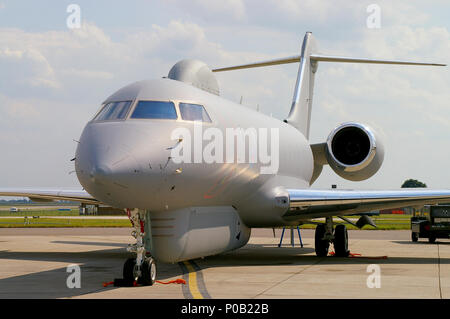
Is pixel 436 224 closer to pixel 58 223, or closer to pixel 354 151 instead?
pixel 354 151

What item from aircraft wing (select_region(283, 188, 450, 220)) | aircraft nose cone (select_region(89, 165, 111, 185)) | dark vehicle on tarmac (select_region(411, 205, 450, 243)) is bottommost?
dark vehicle on tarmac (select_region(411, 205, 450, 243))

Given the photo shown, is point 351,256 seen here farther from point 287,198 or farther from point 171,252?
point 171,252

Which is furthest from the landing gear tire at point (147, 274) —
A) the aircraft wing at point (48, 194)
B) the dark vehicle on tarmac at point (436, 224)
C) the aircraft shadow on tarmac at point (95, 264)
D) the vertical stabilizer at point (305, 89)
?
the dark vehicle on tarmac at point (436, 224)

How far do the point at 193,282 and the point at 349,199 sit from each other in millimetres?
6112

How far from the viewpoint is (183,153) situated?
434 inches

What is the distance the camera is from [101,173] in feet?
31.5

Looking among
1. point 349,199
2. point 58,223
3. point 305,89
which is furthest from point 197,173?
point 58,223

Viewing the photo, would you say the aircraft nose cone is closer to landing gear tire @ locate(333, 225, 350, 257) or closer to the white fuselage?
the white fuselage

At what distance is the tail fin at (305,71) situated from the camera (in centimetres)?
2308

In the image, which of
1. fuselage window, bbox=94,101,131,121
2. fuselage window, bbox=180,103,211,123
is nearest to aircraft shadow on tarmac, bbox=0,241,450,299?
fuselage window, bbox=94,101,131,121

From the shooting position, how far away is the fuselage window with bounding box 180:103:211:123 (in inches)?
Result: 467

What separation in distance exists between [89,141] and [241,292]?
361 cm

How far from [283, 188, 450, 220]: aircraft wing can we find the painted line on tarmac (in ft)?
10.2
